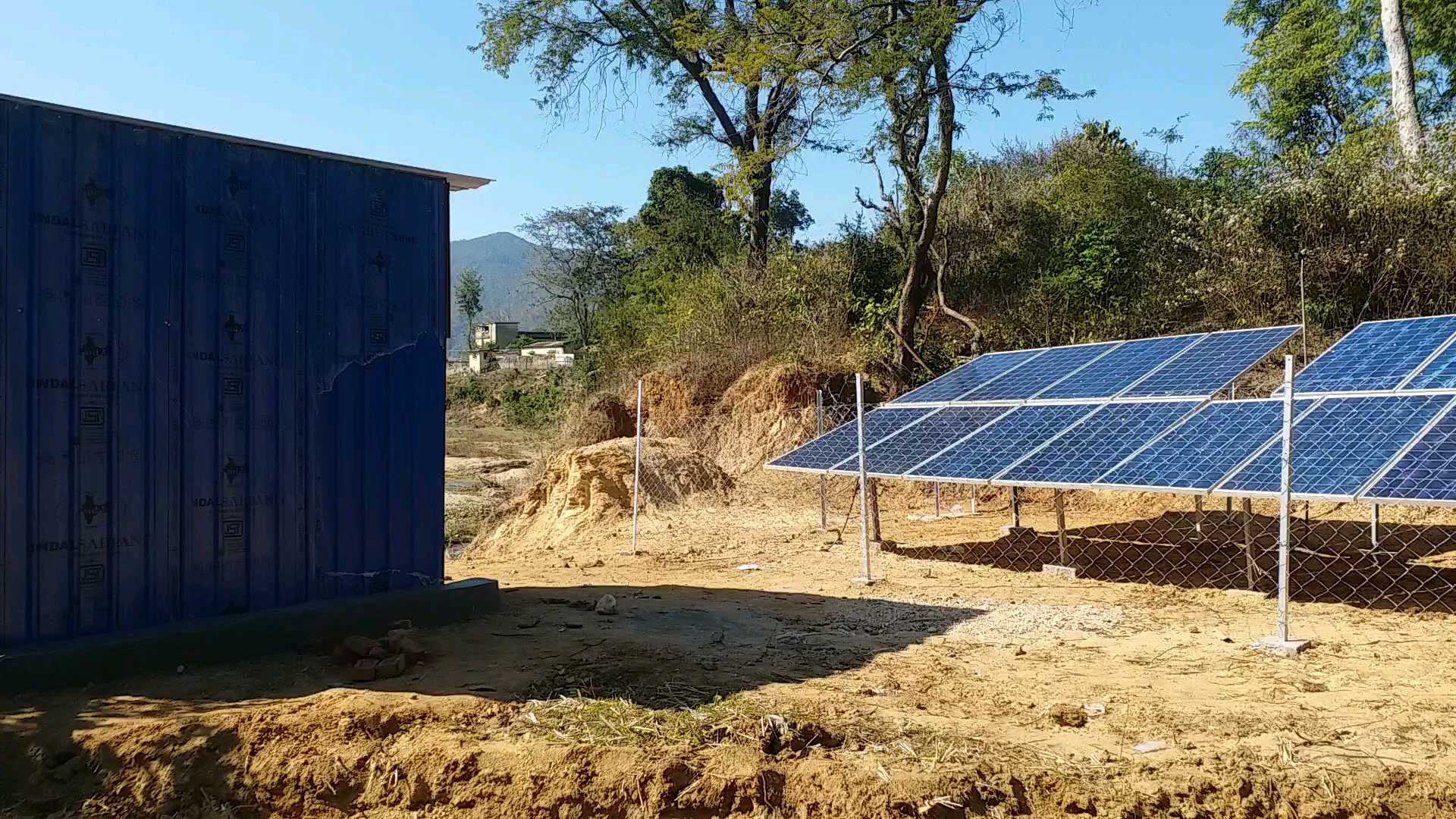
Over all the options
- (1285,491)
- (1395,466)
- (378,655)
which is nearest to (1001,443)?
(1395,466)

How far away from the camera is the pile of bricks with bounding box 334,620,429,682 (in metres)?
6.49

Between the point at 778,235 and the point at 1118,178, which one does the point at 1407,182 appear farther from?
the point at 778,235

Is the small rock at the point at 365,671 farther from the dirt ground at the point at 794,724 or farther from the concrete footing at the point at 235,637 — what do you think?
the concrete footing at the point at 235,637

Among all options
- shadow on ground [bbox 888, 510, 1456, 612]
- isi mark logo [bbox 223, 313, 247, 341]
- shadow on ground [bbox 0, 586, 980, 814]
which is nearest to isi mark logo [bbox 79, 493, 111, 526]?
shadow on ground [bbox 0, 586, 980, 814]

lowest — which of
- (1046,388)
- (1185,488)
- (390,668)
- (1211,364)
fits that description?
(390,668)

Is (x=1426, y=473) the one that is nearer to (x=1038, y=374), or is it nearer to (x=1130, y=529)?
(x=1130, y=529)

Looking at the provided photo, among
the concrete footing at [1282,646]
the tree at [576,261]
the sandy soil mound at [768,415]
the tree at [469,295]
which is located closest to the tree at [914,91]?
the sandy soil mound at [768,415]

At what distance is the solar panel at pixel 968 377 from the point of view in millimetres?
13938

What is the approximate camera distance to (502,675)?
6590mm

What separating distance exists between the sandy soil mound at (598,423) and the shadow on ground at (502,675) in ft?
36.8

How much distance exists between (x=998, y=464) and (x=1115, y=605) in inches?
78.1

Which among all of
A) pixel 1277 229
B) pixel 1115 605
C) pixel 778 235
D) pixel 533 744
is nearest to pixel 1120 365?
pixel 1115 605

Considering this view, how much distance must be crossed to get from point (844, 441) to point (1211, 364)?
4.39m

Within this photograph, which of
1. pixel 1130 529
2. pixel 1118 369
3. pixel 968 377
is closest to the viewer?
pixel 1118 369
